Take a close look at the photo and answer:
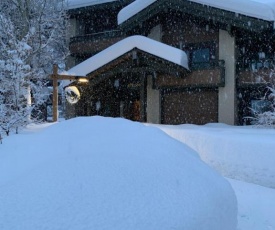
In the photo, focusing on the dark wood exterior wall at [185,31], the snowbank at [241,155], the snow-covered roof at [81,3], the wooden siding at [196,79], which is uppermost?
the snow-covered roof at [81,3]

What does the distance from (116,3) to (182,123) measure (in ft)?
26.2

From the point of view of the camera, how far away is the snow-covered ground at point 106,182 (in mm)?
2336

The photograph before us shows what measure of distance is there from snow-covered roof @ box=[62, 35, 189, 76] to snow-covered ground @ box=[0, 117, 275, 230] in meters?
10.6

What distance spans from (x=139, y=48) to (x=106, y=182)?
12415mm

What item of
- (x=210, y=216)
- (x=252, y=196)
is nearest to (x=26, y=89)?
(x=252, y=196)

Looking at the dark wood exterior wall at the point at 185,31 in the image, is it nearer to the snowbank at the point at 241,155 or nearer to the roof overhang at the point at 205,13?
the roof overhang at the point at 205,13

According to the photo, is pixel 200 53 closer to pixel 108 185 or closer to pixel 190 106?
pixel 190 106

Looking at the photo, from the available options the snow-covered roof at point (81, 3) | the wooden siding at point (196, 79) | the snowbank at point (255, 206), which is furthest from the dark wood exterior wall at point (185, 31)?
the snowbank at point (255, 206)

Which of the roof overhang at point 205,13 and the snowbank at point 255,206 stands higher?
the roof overhang at point 205,13

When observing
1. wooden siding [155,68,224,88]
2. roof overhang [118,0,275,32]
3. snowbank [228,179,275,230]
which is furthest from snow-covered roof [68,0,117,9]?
snowbank [228,179,275,230]

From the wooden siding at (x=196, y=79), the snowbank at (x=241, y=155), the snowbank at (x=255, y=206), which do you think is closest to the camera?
the snowbank at (x=255, y=206)

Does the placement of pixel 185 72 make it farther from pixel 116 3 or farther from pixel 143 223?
pixel 143 223

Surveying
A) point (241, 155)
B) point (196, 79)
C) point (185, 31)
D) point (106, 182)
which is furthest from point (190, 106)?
point (106, 182)

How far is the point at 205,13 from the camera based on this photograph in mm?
14789
